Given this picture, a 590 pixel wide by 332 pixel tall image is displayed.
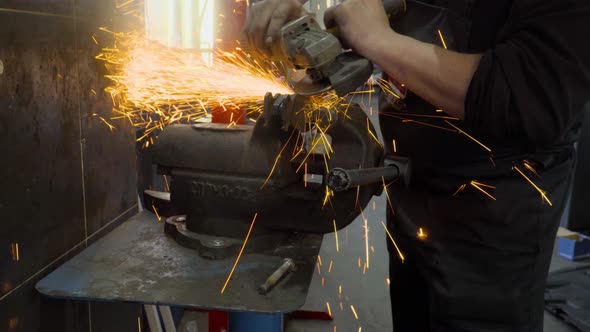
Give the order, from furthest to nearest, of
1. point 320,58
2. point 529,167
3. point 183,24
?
1. point 183,24
2. point 529,167
3. point 320,58

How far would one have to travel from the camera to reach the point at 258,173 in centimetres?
125

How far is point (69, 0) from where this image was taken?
4.30ft

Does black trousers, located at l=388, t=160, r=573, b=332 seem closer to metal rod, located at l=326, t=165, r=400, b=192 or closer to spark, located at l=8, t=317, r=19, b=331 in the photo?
metal rod, located at l=326, t=165, r=400, b=192

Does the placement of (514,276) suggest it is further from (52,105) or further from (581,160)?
(581,160)

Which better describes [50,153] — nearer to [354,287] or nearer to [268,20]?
[268,20]

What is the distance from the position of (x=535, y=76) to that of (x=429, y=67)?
22cm

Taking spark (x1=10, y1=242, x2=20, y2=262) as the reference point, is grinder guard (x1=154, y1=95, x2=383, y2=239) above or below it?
above

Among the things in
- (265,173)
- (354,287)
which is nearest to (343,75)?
(265,173)

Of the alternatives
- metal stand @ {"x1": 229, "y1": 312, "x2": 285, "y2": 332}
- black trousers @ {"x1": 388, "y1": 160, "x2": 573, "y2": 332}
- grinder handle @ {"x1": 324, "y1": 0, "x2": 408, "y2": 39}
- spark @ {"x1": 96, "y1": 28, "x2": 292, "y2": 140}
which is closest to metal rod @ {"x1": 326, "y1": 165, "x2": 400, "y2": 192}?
black trousers @ {"x1": 388, "y1": 160, "x2": 573, "y2": 332}

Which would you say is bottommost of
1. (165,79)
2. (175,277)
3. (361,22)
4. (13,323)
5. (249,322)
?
(249,322)

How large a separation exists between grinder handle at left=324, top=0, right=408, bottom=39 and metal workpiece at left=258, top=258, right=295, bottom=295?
59cm

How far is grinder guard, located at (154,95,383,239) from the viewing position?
1.26 m

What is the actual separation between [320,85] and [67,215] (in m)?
0.81

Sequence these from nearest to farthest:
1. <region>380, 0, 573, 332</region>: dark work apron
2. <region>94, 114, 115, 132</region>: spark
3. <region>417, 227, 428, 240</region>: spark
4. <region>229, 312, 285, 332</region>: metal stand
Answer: <region>380, 0, 573, 332</region>: dark work apron → <region>417, 227, 428, 240</region>: spark → <region>94, 114, 115, 132</region>: spark → <region>229, 312, 285, 332</region>: metal stand
